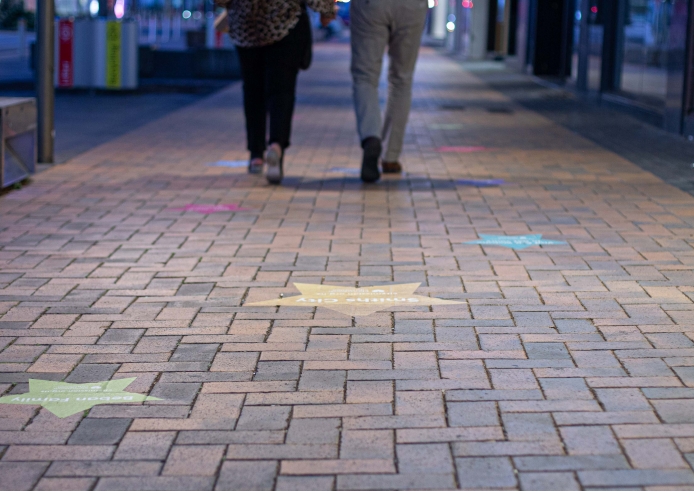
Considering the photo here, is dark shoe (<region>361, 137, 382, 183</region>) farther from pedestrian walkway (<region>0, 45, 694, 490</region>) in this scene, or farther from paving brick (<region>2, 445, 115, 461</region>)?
paving brick (<region>2, 445, 115, 461</region>)

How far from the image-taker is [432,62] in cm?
3114

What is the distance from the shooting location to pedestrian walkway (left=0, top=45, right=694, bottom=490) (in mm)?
2689

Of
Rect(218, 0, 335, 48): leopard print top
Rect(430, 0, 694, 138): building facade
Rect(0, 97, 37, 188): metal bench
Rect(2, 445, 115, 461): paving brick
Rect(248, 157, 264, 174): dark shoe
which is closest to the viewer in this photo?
Rect(2, 445, 115, 461): paving brick

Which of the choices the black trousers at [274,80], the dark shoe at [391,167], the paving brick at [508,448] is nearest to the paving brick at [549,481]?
the paving brick at [508,448]

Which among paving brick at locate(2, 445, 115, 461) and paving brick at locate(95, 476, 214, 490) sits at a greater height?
paving brick at locate(95, 476, 214, 490)

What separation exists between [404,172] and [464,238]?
2519 millimetres

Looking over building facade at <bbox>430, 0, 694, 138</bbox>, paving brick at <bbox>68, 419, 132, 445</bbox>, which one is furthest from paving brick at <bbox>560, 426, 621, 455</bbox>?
building facade at <bbox>430, 0, 694, 138</bbox>

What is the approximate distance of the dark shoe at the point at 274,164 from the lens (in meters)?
7.16

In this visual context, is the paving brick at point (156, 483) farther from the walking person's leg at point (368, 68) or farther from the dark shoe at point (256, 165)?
the dark shoe at point (256, 165)

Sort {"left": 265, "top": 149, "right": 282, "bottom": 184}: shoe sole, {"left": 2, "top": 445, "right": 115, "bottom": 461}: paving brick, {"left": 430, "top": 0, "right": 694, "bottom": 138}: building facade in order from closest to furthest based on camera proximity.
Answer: {"left": 2, "top": 445, "right": 115, "bottom": 461}: paving brick
{"left": 265, "top": 149, "right": 282, "bottom": 184}: shoe sole
{"left": 430, "top": 0, "right": 694, "bottom": 138}: building facade

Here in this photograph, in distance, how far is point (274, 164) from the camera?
7.18 meters

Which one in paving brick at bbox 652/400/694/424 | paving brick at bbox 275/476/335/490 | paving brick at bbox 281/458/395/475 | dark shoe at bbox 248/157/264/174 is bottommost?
paving brick at bbox 275/476/335/490

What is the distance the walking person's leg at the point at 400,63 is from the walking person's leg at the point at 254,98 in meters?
0.89

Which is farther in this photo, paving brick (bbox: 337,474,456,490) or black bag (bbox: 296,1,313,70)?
black bag (bbox: 296,1,313,70)
